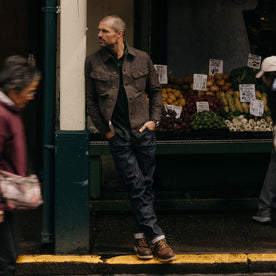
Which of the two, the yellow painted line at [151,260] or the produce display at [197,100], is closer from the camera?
the yellow painted line at [151,260]

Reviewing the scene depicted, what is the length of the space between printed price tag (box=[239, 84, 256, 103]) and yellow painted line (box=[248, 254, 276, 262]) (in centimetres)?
256

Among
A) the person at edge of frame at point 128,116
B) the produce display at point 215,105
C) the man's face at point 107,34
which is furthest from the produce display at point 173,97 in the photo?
the man's face at point 107,34

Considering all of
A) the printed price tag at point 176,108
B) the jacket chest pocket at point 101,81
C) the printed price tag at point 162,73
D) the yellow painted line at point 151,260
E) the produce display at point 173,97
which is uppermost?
the printed price tag at point 162,73

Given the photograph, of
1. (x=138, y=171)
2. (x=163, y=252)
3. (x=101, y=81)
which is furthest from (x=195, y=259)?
(x=101, y=81)

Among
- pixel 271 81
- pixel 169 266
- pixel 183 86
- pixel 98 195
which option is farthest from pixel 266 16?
pixel 169 266

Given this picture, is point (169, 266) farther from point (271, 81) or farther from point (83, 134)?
point (271, 81)

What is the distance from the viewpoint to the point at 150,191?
5230mm

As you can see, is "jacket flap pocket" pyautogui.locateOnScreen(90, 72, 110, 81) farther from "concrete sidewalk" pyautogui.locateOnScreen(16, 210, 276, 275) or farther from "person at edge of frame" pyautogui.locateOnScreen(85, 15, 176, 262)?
"concrete sidewalk" pyautogui.locateOnScreen(16, 210, 276, 275)

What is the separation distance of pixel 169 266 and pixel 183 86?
299cm

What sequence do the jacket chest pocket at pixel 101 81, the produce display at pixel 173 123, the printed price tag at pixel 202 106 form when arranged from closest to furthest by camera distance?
the jacket chest pocket at pixel 101 81, the produce display at pixel 173 123, the printed price tag at pixel 202 106

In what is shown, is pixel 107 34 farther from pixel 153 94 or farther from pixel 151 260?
pixel 151 260

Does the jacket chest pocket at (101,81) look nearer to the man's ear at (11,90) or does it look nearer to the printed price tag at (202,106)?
the man's ear at (11,90)

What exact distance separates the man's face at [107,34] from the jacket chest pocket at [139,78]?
34cm

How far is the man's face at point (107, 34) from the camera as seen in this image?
15.9ft
